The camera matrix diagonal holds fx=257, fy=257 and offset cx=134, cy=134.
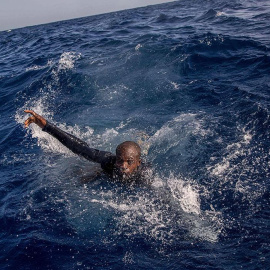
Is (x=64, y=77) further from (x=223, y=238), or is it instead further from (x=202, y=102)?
(x=223, y=238)

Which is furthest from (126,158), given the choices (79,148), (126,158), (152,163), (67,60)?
(67,60)

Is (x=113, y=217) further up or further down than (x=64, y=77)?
further down

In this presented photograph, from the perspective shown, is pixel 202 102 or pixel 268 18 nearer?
pixel 202 102

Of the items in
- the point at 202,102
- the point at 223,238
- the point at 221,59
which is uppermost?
the point at 221,59

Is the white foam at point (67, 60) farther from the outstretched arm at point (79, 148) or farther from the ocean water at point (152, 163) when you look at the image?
the outstretched arm at point (79, 148)

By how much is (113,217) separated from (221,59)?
348 inches

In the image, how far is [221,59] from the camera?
10.8m

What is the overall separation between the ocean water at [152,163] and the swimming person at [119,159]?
11.9 inches

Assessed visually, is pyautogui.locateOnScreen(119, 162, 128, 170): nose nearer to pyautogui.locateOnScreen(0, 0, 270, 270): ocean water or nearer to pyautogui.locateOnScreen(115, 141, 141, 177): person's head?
pyautogui.locateOnScreen(115, 141, 141, 177): person's head

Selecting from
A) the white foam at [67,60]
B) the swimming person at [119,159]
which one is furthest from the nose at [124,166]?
the white foam at [67,60]

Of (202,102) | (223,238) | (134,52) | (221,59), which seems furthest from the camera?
(134,52)

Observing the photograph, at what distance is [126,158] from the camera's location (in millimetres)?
4699

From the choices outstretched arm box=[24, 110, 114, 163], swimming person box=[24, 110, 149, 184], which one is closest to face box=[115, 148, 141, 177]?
swimming person box=[24, 110, 149, 184]

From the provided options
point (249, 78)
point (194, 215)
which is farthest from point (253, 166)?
point (249, 78)
